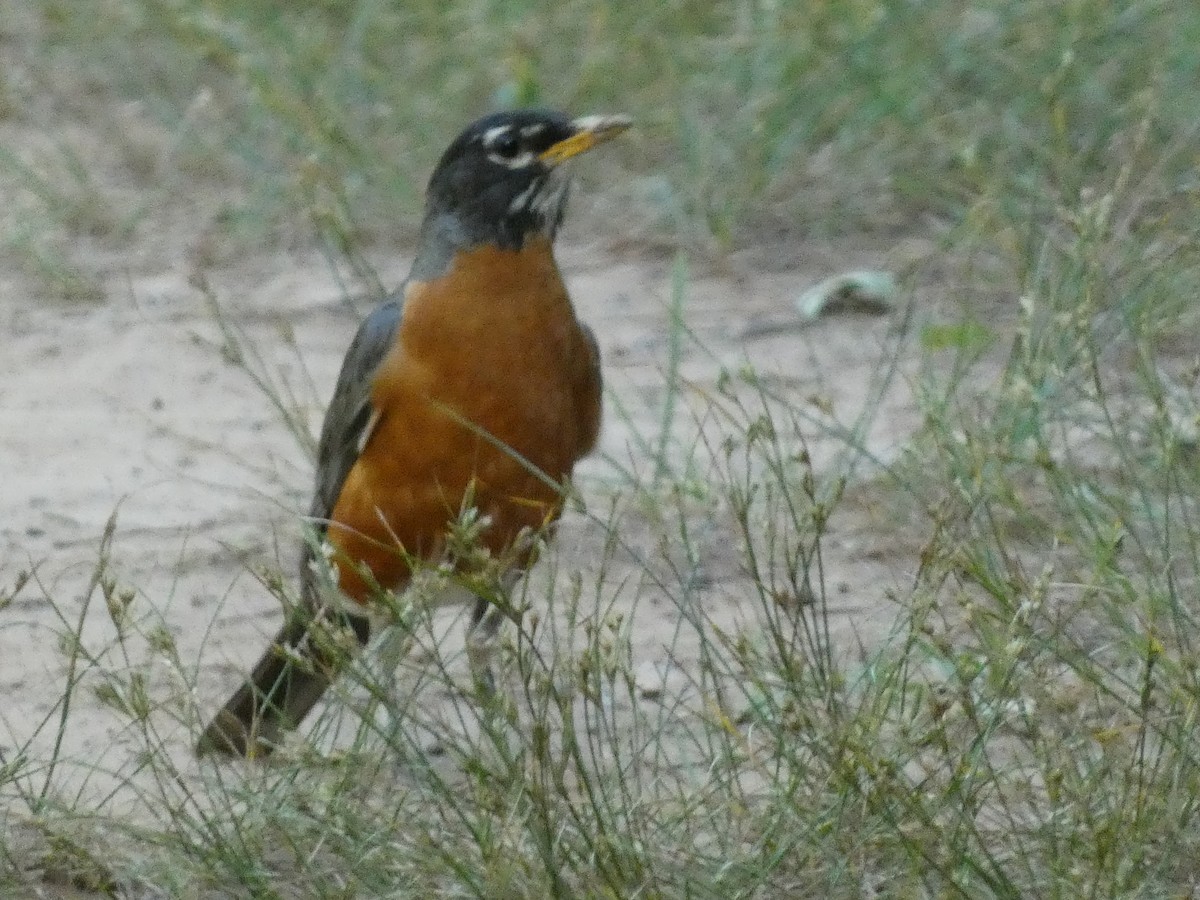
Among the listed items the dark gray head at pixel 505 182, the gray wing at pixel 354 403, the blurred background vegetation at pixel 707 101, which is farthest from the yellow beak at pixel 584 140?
the blurred background vegetation at pixel 707 101

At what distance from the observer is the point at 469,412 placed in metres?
4.12

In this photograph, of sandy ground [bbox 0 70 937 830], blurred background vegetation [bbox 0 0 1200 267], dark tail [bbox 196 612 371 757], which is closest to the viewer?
dark tail [bbox 196 612 371 757]

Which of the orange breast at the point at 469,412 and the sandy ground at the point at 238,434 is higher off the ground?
the orange breast at the point at 469,412

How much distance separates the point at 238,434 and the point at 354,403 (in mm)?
1380

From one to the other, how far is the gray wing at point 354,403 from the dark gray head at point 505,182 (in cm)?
14

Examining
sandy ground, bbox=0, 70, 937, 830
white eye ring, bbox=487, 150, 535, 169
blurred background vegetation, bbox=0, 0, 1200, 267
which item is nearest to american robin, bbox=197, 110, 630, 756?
white eye ring, bbox=487, 150, 535, 169

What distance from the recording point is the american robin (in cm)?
412

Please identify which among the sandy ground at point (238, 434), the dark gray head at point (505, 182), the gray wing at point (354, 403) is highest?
the dark gray head at point (505, 182)

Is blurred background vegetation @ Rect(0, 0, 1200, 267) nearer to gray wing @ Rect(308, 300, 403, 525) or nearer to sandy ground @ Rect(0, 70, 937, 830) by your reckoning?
sandy ground @ Rect(0, 70, 937, 830)

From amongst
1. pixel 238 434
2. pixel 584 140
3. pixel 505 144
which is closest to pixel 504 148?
pixel 505 144

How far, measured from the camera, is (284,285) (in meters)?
6.55

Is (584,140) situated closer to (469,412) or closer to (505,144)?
(505,144)

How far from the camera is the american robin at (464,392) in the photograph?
4.12 m

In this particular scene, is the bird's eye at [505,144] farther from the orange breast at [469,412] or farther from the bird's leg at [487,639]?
the bird's leg at [487,639]
